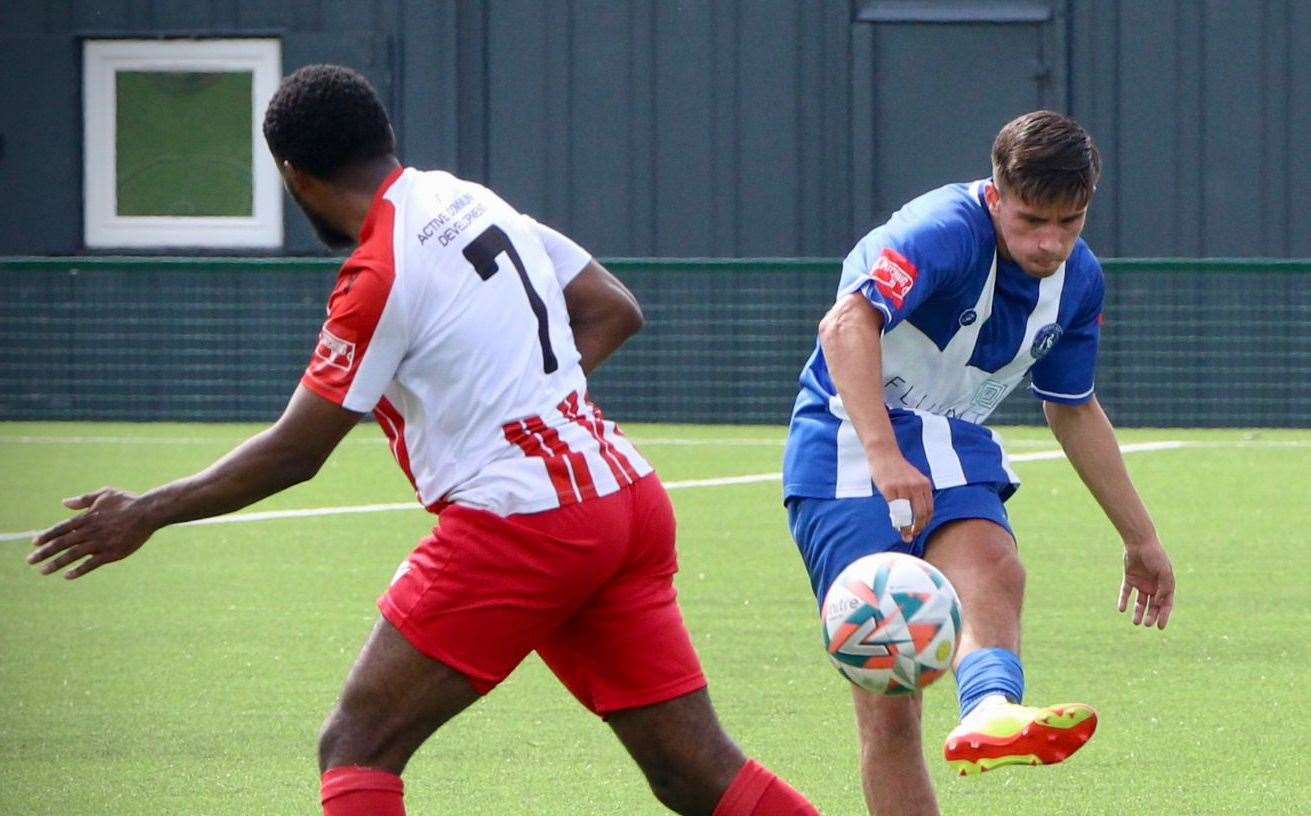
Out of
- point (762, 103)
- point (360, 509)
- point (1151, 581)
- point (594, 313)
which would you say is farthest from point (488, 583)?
point (762, 103)

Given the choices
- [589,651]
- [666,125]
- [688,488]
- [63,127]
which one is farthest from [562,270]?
[63,127]

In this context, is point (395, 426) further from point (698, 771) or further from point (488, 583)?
point (698, 771)

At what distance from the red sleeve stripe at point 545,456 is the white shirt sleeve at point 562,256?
1.44 feet

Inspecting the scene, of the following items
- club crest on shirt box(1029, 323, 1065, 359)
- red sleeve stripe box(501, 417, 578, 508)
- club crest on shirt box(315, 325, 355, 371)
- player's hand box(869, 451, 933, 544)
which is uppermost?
club crest on shirt box(315, 325, 355, 371)

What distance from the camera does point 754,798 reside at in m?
4.54

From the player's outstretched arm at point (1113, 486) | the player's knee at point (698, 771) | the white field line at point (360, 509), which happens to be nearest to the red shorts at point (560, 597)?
the player's knee at point (698, 771)

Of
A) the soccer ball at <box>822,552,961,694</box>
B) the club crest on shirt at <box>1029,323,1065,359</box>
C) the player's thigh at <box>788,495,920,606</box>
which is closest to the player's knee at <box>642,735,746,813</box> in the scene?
the soccer ball at <box>822,552,961,694</box>

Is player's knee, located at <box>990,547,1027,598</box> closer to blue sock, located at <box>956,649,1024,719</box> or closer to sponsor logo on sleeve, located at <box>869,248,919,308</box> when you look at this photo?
blue sock, located at <box>956,649,1024,719</box>

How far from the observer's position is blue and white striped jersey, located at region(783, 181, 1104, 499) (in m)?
4.97

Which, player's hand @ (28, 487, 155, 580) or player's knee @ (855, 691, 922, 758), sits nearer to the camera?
player's hand @ (28, 487, 155, 580)

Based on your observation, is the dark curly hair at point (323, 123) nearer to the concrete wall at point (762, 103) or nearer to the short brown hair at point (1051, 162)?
the short brown hair at point (1051, 162)

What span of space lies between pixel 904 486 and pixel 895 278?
0.48 metres

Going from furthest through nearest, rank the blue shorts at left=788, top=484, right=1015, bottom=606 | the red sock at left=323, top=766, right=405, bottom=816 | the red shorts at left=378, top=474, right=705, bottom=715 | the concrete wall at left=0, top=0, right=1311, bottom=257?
the concrete wall at left=0, top=0, right=1311, bottom=257 → the blue shorts at left=788, top=484, right=1015, bottom=606 → the red shorts at left=378, top=474, right=705, bottom=715 → the red sock at left=323, top=766, right=405, bottom=816

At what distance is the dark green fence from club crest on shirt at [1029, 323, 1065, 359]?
38.5 feet
